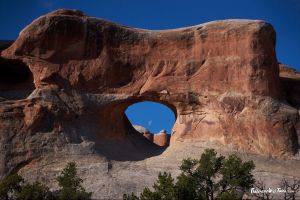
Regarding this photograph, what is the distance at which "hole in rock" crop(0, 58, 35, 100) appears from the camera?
31.6 meters

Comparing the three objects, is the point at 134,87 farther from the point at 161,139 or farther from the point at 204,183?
the point at 161,139

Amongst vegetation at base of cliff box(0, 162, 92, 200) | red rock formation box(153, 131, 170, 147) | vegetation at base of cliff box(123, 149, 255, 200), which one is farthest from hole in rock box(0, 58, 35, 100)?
red rock formation box(153, 131, 170, 147)

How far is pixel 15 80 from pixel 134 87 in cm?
830

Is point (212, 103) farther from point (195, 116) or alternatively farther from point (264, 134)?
point (264, 134)

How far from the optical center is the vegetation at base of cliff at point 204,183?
71.1 feet

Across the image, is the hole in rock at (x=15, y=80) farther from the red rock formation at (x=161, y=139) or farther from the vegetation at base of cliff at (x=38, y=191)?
the red rock formation at (x=161, y=139)

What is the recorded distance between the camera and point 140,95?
32.5 metres

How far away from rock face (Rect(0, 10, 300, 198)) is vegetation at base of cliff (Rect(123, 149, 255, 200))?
211 inches

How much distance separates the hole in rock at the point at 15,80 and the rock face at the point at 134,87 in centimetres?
7

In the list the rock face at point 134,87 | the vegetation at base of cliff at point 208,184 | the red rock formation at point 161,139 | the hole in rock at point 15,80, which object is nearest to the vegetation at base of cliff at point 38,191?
the vegetation at base of cliff at point 208,184

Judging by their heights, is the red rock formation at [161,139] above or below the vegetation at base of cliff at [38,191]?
above

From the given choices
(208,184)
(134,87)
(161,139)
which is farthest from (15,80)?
(161,139)

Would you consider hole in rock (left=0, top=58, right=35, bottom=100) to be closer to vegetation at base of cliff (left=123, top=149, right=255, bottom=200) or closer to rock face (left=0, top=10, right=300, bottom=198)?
rock face (left=0, top=10, right=300, bottom=198)

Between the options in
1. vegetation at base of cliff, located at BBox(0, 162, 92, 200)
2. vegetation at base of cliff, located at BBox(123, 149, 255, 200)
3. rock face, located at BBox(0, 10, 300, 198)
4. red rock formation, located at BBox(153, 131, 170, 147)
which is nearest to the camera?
vegetation at base of cliff, located at BBox(123, 149, 255, 200)
